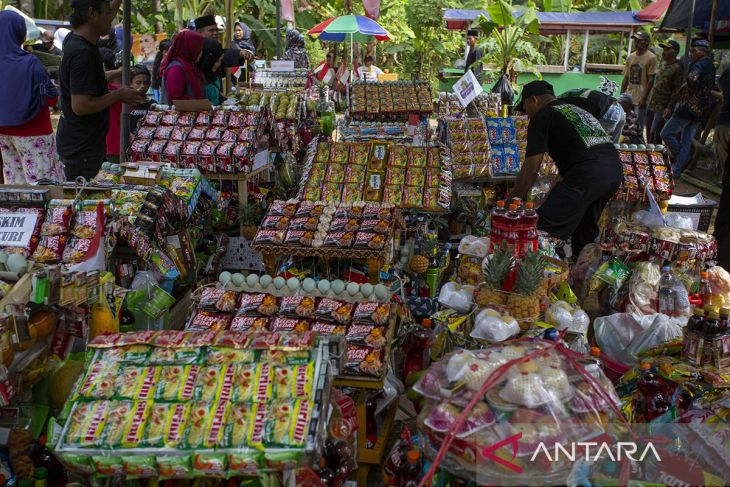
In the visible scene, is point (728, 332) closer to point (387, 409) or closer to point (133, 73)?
point (387, 409)

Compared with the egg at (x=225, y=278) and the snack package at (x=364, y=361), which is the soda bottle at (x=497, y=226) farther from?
the egg at (x=225, y=278)

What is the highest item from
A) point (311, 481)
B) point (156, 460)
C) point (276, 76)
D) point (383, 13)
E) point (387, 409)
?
point (383, 13)

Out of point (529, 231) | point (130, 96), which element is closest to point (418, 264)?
point (529, 231)

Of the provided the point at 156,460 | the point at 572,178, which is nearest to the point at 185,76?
the point at 572,178

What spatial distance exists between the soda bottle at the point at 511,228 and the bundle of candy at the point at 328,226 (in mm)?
897

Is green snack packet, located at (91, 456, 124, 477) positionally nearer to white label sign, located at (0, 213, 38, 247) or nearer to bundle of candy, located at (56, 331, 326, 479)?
bundle of candy, located at (56, 331, 326, 479)

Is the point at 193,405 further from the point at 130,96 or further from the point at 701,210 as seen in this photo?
the point at 701,210

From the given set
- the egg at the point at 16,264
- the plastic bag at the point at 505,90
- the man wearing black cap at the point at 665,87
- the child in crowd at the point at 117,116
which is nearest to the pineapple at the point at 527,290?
the egg at the point at 16,264

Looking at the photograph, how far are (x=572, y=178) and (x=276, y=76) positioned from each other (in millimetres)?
6185

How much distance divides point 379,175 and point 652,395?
308cm

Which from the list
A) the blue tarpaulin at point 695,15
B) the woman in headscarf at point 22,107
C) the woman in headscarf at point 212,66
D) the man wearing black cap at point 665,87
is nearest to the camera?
the woman in headscarf at point 22,107

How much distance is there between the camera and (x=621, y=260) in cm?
452

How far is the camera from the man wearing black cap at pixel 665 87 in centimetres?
1016

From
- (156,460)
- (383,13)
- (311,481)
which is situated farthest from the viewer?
(383,13)
